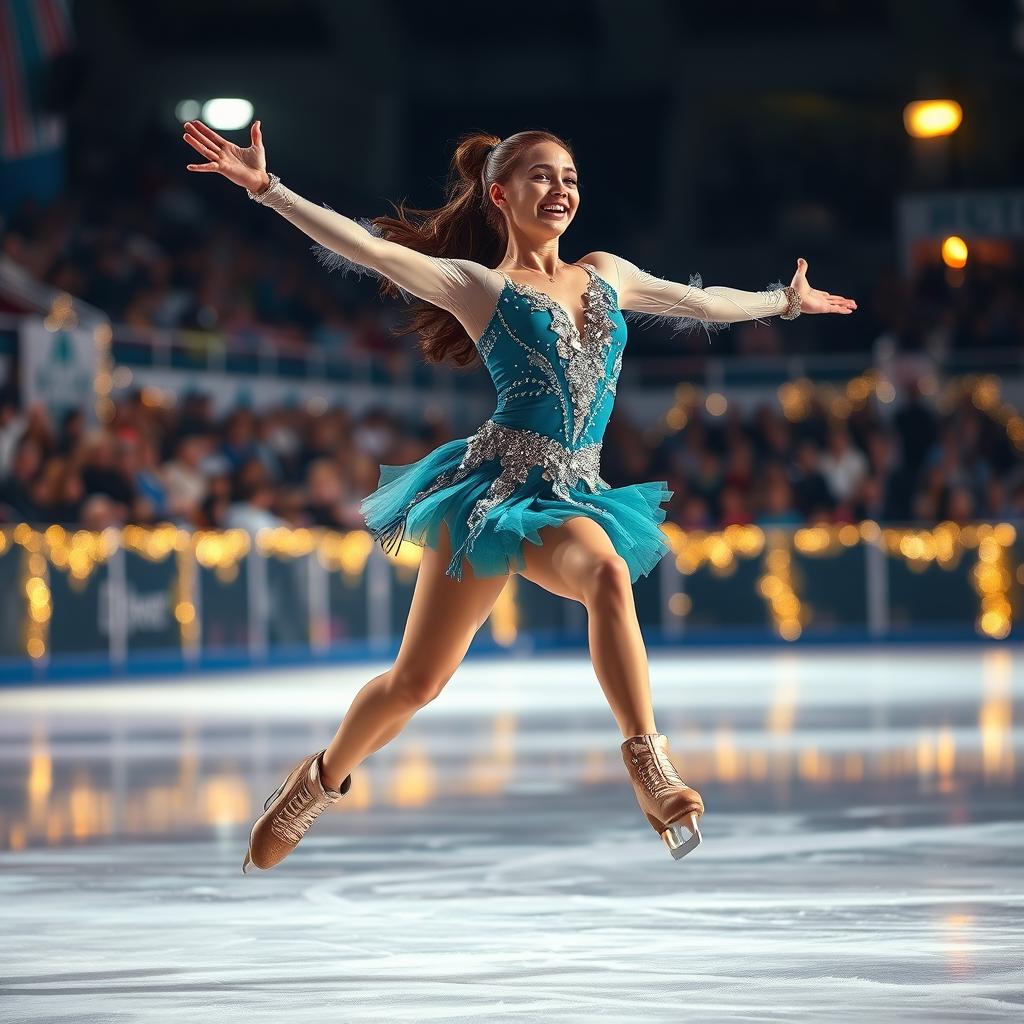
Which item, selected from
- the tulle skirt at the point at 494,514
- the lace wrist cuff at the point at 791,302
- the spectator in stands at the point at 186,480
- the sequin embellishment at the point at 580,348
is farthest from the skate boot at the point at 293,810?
the spectator in stands at the point at 186,480

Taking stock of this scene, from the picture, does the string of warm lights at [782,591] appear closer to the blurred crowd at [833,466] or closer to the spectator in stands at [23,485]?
the blurred crowd at [833,466]

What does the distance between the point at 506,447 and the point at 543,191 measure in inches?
23.9

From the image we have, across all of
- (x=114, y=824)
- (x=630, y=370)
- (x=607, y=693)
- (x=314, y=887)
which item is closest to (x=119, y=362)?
(x=630, y=370)

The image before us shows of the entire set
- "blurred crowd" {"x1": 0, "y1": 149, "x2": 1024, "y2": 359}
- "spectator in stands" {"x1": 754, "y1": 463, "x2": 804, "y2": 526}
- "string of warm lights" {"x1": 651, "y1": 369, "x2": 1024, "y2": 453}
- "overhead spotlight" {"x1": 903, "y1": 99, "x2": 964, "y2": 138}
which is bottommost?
"spectator in stands" {"x1": 754, "y1": 463, "x2": 804, "y2": 526}

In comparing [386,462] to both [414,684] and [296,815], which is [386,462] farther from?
[414,684]

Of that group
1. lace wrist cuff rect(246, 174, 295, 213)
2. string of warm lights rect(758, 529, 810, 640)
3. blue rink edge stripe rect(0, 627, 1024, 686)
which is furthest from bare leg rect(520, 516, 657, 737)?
string of warm lights rect(758, 529, 810, 640)

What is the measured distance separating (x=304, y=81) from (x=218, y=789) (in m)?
24.0

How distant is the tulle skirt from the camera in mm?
4832

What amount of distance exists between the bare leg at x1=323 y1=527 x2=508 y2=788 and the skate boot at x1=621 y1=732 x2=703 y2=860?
497 millimetres

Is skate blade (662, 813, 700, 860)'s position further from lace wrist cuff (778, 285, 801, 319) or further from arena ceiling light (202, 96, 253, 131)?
arena ceiling light (202, 96, 253, 131)

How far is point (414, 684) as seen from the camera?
4949 mm

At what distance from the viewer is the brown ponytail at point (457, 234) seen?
5426 millimetres

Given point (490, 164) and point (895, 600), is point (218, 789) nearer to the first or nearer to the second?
point (490, 164)

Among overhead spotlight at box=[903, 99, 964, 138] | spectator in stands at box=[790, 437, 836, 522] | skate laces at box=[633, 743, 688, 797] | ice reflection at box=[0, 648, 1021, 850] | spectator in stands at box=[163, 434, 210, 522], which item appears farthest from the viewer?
overhead spotlight at box=[903, 99, 964, 138]
